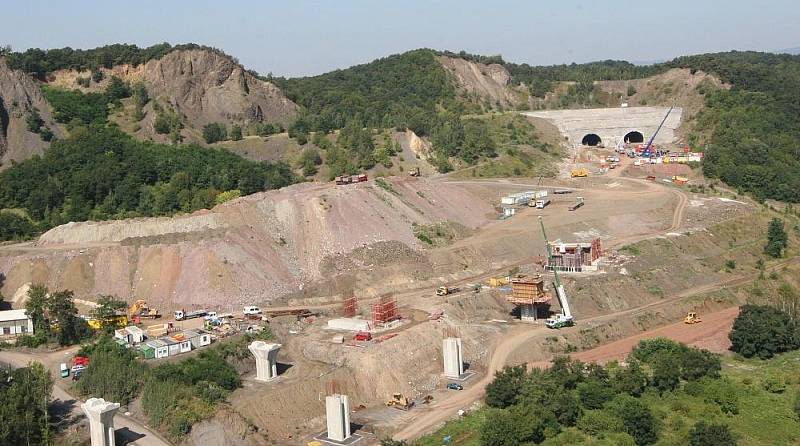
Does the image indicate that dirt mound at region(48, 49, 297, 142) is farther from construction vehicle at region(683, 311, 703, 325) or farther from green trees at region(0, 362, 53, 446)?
green trees at region(0, 362, 53, 446)

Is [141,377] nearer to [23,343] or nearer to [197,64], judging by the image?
[23,343]

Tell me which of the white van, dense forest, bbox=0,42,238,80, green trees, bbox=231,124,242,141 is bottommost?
the white van

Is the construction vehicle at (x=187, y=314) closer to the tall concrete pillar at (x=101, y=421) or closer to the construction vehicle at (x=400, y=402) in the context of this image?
the construction vehicle at (x=400, y=402)

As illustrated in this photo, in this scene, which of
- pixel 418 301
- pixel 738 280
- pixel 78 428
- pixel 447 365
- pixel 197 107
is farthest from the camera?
pixel 197 107

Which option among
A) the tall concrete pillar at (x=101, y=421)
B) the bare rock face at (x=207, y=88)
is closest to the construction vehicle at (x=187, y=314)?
the tall concrete pillar at (x=101, y=421)

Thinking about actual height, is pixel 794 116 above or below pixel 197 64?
below

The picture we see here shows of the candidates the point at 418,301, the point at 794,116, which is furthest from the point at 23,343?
the point at 794,116

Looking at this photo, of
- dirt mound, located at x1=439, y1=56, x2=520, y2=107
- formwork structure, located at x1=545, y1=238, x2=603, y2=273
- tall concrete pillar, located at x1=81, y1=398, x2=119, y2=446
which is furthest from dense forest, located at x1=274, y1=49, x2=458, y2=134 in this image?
tall concrete pillar, located at x1=81, y1=398, x2=119, y2=446
